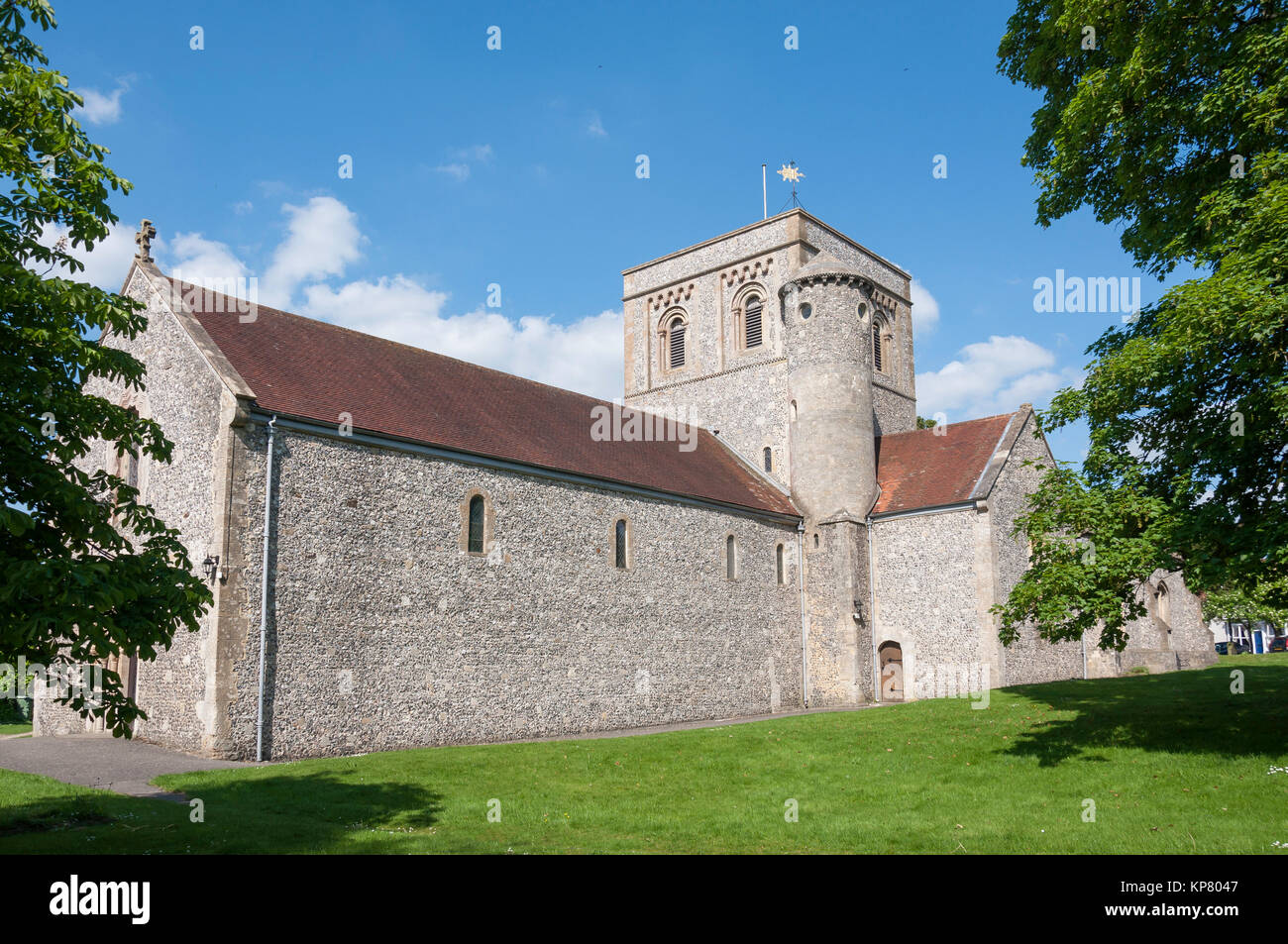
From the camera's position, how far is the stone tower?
29.3m

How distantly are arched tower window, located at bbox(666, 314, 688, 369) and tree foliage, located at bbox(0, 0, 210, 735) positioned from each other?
28665mm

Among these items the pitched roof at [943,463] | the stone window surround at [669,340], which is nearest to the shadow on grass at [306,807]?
the pitched roof at [943,463]

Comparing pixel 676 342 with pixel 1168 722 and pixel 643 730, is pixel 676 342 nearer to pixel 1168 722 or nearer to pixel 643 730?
pixel 643 730

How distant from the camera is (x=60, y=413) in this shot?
8602 mm

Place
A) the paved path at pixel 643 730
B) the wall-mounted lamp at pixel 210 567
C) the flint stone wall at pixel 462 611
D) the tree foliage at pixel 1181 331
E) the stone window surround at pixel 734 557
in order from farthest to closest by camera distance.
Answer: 1. the stone window surround at pixel 734 557
2. the paved path at pixel 643 730
3. the flint stone wall at pixel 462 611
4. the wall-mounted lamp at pixel 210 567
5. the tree foliage at pixel 1181 331

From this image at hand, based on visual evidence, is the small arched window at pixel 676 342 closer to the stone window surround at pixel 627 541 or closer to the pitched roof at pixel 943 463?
the pitched roof at pixel 943 463

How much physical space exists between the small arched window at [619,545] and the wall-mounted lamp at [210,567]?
33.5 feet

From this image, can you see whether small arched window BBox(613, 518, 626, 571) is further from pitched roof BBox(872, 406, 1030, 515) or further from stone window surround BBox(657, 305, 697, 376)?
stone window surround BBox(657, 305, 697, 376)

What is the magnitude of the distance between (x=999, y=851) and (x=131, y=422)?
399 inches

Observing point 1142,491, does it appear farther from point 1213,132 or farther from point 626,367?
point 626,367

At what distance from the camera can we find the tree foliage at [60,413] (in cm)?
784

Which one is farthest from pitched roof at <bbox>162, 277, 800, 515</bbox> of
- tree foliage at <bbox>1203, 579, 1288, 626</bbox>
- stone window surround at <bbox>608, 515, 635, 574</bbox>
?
tree foliage at <bbox>1203, 579, 1288, 626</bbox>
